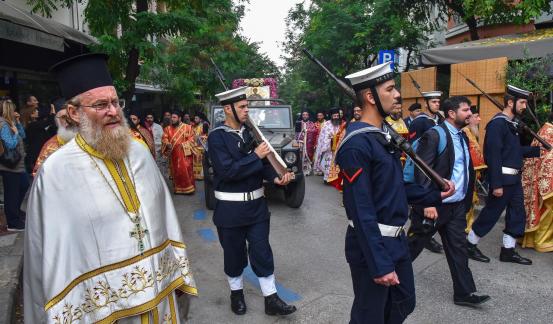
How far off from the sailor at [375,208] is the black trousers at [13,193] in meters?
5.30

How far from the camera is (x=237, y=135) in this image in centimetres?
418

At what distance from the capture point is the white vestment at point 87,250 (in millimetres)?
2104

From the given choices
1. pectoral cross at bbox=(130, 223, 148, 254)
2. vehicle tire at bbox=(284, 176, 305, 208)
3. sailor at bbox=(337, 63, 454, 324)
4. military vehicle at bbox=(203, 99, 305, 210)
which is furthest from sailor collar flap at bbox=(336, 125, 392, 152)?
vehicle tire at bbox=(284, 176, 305, 208)

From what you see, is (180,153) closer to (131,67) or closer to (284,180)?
(131,67)

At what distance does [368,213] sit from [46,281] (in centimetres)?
160

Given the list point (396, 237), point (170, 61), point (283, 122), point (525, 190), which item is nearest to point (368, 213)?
point (396, 237)

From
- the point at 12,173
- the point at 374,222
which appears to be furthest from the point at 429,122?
the point at 12,173

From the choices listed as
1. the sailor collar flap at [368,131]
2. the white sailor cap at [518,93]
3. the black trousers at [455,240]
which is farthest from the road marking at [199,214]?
the sailor collar flap at [368,131]

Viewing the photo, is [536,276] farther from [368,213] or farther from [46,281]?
[46,281]

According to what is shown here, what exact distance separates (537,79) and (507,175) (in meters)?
3.37

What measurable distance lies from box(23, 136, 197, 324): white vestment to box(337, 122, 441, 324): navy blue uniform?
1054 mm

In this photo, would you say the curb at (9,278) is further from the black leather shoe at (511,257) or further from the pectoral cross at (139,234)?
the black leather shoe at (511,257)

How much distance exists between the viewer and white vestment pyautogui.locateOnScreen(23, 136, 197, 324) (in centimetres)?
210

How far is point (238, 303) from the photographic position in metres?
4.32
